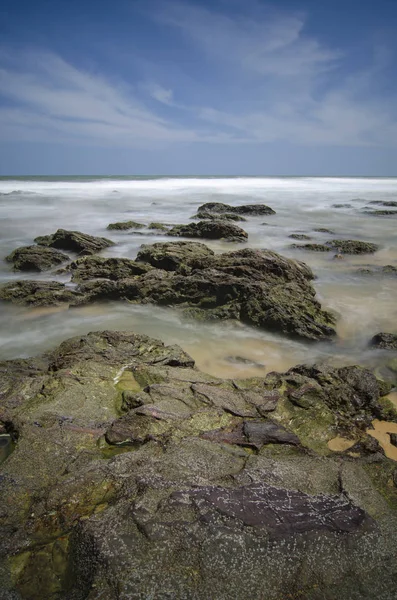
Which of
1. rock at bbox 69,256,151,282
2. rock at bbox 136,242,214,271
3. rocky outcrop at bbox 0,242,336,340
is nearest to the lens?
rocky outcrop at bbox 0,242,336,340

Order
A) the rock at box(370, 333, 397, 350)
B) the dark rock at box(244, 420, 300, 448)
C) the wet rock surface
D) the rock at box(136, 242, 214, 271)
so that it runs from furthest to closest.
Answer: the rock at box(136, 242, 214, 271) < the rock at box(370, 333, 397, 350) < the dark rock at box(244, 420, 300, 448) < the wet rock surface

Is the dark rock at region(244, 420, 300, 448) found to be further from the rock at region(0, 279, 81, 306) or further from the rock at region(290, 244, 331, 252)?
the rock at region(290, 244, 331, 252)

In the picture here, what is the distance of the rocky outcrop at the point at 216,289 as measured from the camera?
543 cm

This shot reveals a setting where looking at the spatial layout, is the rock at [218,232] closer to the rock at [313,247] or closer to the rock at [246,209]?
the rock at [313,247]

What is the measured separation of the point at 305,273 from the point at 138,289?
355 centimetres

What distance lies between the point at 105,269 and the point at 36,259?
2.21m

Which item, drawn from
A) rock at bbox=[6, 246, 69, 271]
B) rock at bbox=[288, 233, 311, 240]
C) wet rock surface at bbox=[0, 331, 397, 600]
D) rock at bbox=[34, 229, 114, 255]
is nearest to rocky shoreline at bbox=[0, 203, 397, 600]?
wet rock surface at bbox=[0, 331, 397, 600]

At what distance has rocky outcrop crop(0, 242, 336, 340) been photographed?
543 cm

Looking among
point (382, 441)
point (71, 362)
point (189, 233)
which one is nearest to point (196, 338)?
point (71, 362)

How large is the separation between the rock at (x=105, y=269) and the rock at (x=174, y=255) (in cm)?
42

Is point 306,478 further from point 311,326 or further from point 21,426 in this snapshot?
point 311,326

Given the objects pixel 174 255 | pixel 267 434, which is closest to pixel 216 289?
pixel 174 255

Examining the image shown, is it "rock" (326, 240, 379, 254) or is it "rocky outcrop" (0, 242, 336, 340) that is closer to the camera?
"rocky outcrop" (0, 242, 336, 340)

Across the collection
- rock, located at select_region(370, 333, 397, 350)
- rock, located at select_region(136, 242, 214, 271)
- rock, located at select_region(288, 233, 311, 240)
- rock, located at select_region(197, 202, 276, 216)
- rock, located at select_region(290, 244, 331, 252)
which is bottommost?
rock, located at select_region(370, 333, 397, 350)
